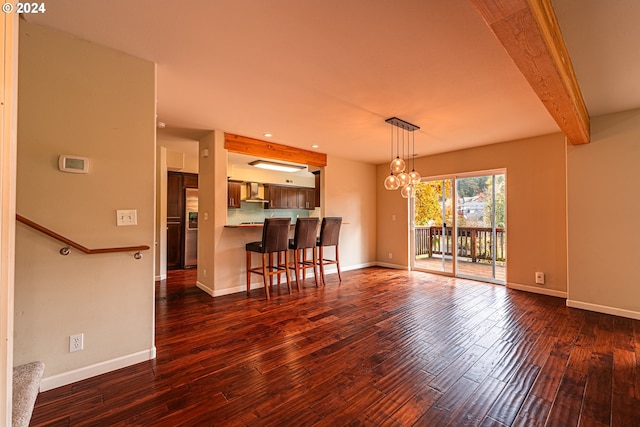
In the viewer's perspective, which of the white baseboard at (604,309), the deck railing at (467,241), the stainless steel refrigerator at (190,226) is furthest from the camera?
the stainless steel refrigerator at (190,226)

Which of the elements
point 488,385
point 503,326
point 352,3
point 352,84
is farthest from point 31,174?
point 503,326

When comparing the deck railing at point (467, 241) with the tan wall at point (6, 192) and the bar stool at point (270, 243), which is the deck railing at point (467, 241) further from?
the tan wall at point (6, 192)

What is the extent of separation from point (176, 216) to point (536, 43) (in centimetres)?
611

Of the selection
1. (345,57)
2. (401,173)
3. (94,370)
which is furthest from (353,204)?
(94,370)

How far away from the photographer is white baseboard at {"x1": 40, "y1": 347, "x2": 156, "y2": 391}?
1825mm

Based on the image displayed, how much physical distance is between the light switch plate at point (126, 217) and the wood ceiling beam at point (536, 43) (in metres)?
2.56

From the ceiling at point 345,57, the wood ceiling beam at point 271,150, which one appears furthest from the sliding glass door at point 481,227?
the wood ceiling beam at point 271,150

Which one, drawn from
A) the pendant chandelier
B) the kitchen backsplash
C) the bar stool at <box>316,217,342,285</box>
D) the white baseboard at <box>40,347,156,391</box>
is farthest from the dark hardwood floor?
the kitchen backsplash

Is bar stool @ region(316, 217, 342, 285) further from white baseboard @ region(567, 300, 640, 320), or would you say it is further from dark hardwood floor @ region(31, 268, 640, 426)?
white baseboard @ region(567, 300, 640, 320)

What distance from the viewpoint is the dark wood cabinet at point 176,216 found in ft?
18.5

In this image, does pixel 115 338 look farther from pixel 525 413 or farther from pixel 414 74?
pixel 414 74

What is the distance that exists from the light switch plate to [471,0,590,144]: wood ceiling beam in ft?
8.41

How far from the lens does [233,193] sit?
635 centimetres

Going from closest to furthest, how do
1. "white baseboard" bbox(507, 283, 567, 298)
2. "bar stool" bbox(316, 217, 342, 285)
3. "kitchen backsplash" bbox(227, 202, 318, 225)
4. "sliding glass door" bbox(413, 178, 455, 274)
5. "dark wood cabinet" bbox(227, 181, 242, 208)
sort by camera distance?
"white baseboard" bbox(507, 283, 567, 298) < "bar stool" bbox(316, 217, 342, 285) < "sliding glass door" bbox(413, 178, 455, 274) < "dark wood cabinet" bbox(227, 181, 242, 208) < "kitchen backsplash" bbox(227, 202, 318, 225)
